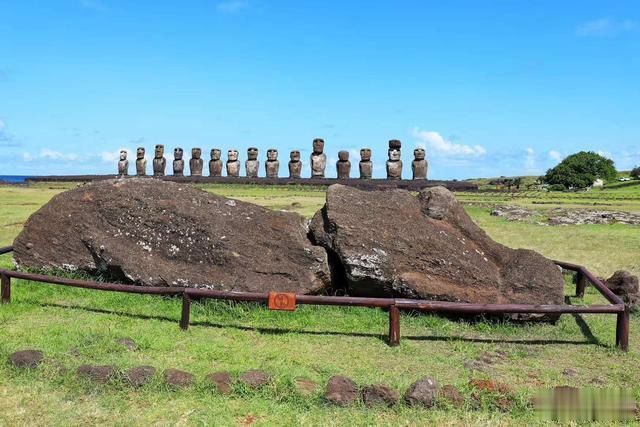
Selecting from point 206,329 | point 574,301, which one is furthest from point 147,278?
point 574,301

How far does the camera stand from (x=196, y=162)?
1731 inches

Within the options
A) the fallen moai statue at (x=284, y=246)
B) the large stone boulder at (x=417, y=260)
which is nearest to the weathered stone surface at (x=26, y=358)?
the fallen moai statue at (x=284, y=246)

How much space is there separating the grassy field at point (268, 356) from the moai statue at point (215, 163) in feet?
113

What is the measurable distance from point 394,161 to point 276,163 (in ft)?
26.2

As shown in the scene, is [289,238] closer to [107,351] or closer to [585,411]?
[107,351]

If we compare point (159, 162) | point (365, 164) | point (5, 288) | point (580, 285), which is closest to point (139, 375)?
point (5, 288)

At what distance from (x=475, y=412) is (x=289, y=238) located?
4.32 metres

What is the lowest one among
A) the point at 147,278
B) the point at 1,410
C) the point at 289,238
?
the point at 1,410

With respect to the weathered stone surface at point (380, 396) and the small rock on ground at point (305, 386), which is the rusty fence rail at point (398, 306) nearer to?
the small rock on ground at point (305, 386)

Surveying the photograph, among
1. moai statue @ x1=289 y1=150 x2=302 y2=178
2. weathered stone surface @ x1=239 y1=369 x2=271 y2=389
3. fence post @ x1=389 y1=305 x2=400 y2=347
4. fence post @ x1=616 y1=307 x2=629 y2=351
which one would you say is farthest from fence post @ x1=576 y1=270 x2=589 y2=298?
moai statue @ x1=289 y1=150 x2=302 y2=178

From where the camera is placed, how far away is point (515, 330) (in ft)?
26.4

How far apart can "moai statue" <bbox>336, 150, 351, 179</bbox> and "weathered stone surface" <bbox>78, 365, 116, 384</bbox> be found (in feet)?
116

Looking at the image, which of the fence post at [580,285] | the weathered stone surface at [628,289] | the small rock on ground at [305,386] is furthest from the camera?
the fence post at [580,285]

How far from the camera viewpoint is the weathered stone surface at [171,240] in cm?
884
